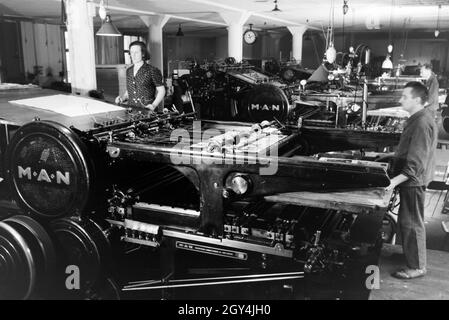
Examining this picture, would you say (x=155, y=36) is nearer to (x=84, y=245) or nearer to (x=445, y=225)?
(x=445, y=225)

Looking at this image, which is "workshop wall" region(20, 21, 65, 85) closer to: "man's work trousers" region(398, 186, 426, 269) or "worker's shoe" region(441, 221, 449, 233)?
"worker's shoe" region(441, 221, 449, 233)

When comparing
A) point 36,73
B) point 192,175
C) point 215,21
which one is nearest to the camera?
point 192,175

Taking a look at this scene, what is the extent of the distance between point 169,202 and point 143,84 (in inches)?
72.4

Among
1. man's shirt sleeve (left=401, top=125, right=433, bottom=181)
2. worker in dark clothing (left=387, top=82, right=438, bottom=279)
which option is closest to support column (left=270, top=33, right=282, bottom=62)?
worker in dark clothing (left=387, top=82, right=438, bottom=279)

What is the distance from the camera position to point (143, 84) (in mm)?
4180

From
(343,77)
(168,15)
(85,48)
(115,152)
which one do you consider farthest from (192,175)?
(168,15)

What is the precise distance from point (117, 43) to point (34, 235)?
1466 cm

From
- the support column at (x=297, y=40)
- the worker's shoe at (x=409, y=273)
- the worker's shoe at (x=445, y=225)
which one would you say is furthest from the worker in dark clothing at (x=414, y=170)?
the support column at (x=297, y=40)

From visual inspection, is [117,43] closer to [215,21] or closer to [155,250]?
[215,21]

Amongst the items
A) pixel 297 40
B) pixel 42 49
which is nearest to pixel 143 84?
pixel 42 49

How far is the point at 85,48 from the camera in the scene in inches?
203

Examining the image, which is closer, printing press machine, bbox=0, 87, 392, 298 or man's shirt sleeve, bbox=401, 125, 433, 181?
printing press machine, bbox=0, 87, 392, 298

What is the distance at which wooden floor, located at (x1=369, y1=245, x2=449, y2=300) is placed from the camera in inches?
103

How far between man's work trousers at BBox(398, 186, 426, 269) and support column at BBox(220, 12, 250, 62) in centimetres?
949
